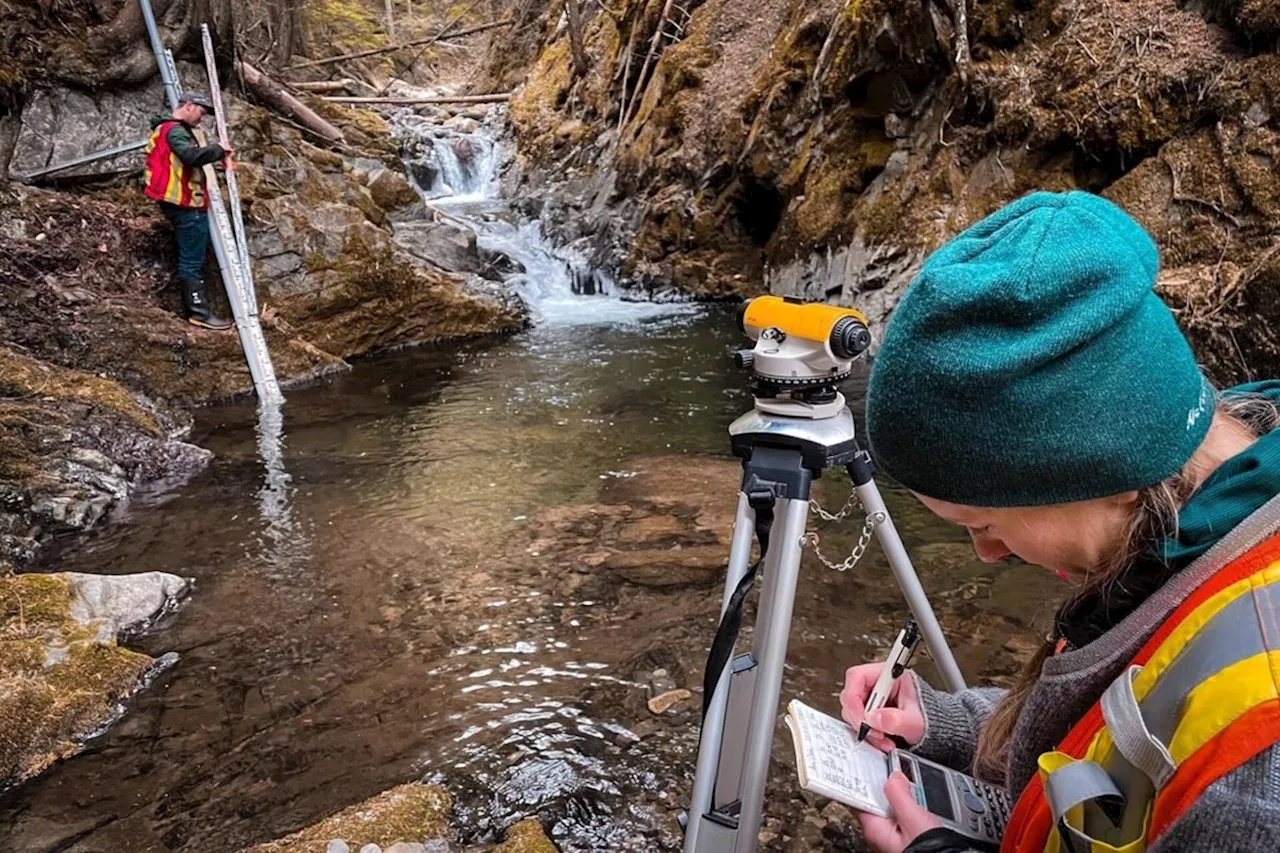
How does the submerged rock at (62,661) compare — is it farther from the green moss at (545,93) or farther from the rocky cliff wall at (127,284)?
the green moss at (545,93)

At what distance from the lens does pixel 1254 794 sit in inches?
24.7

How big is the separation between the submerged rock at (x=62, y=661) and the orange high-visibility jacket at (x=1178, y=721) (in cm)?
291

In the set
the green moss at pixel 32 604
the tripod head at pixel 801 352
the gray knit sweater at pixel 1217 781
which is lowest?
the green moss at pixel 32 604

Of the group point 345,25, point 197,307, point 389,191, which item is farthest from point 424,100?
point 197,307

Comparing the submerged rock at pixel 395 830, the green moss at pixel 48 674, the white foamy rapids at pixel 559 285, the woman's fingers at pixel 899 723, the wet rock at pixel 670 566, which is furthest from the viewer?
the white foamy rapids at pixel 559 285

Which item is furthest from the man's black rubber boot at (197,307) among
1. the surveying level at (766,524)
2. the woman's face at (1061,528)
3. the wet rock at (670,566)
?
the woman's face at (1061,528)

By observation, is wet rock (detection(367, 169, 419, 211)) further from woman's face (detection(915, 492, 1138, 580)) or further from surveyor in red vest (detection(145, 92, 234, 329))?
woman's face (detection(915, 492, 1138, 580))

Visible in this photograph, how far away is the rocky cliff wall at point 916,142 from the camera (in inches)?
217

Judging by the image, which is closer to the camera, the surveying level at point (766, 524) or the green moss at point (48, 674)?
the surveying level at point (766, 524)

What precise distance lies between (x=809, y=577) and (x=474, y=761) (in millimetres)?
1776

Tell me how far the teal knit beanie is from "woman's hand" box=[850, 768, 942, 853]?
0.53 meters

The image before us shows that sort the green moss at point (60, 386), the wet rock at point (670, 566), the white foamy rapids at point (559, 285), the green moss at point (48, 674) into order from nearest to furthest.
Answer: the green moss at point (48, 674)
the wet rock at point (670, 566)
the green moss at point (60, 386)
the white foamy rapids at point (559, 285)

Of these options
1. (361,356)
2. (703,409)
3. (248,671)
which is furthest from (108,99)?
(248,671)

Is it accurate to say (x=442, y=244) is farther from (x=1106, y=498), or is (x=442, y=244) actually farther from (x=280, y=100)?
(x=1106, y=498)
